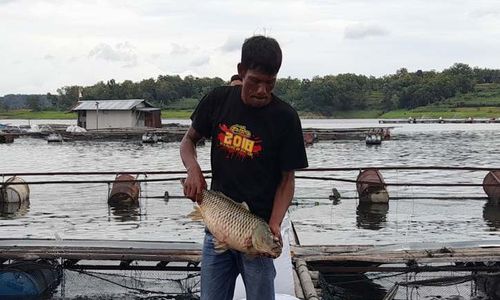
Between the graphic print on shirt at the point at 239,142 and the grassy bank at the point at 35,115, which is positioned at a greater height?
the graphic print on shirt at the point at 239,142

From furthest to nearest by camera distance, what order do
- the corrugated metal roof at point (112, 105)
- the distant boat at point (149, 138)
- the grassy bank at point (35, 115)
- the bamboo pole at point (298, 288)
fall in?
the grassy bank at point (35, 115)
the corrugated metal roof at point (112, 105)
the distant boat at point (149, 138)
the bamboo pole at point (298, 288)

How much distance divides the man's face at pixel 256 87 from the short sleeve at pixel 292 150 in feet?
0.72

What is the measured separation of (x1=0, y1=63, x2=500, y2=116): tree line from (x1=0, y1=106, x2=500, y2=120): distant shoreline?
8.32 ft

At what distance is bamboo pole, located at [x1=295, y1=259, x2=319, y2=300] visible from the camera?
6.64m

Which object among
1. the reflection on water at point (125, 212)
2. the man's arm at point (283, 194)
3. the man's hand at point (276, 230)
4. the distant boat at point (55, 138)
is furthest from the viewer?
the distant boat at point (55, 138)

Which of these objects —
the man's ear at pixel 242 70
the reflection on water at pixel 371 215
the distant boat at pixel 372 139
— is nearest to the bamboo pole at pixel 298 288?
the man's ear at pixel 242 70

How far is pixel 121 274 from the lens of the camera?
9.69m

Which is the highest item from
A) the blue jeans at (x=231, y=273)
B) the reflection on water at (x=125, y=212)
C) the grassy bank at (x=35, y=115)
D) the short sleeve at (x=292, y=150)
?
the short sleeve at (x=292, y=150)

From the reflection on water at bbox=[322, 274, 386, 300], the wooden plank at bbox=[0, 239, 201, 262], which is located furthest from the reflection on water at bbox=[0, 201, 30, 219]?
the reflection on water at bbox=[322, 274, 386, 300]

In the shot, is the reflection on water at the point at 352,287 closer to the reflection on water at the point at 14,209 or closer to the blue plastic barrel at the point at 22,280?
the blue plastic barrel at the point at 22,280

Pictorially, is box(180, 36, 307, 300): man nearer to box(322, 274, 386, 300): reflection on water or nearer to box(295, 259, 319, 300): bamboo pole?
box(295, 259, 319, 300): bamboo pole

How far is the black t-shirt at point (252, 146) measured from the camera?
12.5 feet

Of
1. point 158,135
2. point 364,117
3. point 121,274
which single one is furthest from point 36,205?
point 364,117

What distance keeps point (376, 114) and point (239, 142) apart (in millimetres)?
185123
